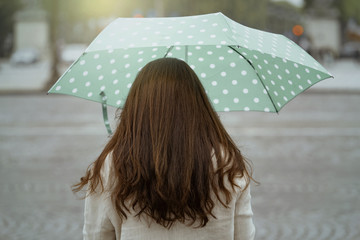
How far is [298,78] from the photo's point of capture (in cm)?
276

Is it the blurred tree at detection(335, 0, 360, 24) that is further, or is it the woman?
the blurred tree at detection(335, 0, 360, 24)

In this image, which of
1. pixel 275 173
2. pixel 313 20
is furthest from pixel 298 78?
pixel 313 20

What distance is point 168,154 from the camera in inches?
71.0

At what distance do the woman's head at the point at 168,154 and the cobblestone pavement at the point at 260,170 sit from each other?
522 mm

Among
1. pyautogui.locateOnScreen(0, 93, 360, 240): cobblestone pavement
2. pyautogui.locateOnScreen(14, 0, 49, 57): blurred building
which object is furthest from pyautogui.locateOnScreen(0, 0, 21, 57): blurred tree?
pyautogui.locateOnScreen(0, 93, 360, 240): cobblestone pavement

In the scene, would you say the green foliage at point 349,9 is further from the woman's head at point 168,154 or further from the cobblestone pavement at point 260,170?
the woman's head at point 168,154

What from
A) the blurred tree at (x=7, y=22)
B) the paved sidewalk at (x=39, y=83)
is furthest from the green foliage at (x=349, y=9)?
the blurred tree at (x=7, y=22)

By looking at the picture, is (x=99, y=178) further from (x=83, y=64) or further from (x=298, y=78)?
(x=298, y=78)

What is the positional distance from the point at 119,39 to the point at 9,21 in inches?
2125

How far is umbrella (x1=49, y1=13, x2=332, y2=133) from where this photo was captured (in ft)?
8.44

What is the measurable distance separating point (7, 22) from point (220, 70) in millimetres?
53823

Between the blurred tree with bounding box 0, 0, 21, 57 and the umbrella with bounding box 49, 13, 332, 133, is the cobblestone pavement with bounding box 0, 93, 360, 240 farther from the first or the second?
the blurred tree with bounding box 0, 0, 21, 57

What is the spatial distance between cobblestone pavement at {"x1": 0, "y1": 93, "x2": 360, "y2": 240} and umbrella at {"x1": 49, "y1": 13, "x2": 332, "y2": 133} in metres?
0.44

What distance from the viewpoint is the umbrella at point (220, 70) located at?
2.57m
